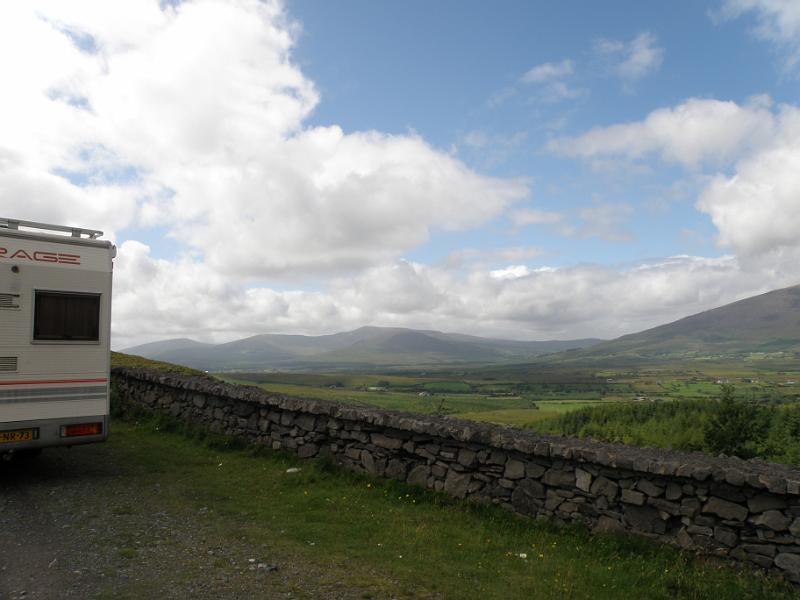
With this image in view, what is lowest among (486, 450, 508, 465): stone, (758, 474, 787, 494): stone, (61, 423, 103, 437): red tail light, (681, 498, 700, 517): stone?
(681, 498, 700, 517): stone

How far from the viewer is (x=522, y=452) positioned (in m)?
7.94

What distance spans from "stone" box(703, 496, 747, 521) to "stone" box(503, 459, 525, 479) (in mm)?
2468

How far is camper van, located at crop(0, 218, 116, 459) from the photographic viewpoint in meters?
8.87

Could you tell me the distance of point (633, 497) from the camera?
6988 millimetres

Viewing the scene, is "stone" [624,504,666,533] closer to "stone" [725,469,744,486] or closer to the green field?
"stone" [725,469,744,486]

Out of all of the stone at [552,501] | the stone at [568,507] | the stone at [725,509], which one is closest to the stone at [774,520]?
the stone at [725,509]

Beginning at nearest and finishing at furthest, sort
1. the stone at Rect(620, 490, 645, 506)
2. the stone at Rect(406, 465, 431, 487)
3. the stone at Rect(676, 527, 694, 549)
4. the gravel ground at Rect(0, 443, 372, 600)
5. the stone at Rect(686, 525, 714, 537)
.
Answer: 1. the gravel ground at Rect(0, 443, 372, 600)
2. the stone at Rect(686, 525, 714, 537)
3. the stone at Rect(676, 527, 694, 549)
4. the stone at Rect(620, 490, 645, 506)
5. the stone at Rect(406, 465, 431, 487)

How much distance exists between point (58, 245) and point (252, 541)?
6.70 m

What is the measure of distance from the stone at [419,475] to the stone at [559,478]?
2.12 meters

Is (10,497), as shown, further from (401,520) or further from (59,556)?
(401,520)

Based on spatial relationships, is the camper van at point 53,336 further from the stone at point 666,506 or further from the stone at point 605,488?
the stone at point 666,506

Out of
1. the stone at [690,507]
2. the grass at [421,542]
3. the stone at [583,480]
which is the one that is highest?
the stone at [583,480]

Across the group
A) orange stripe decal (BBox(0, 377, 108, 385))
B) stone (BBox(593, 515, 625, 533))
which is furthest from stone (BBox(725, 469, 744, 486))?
orange stripe decal (BBox(0, 377, 108, 385))

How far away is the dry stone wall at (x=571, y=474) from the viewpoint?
6133 mm
